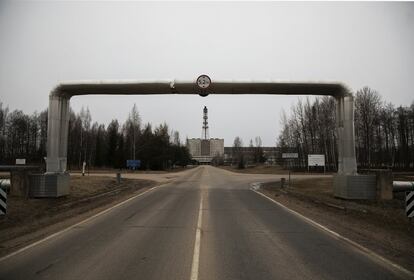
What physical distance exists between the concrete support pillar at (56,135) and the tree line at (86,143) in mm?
57861

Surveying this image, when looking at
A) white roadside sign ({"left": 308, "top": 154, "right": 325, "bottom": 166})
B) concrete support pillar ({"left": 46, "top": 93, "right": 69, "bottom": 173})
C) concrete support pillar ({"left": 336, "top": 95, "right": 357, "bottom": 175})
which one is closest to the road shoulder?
concrete support pillar ({"left": 336, "top": 95, "right": 357, "bottom": 175})

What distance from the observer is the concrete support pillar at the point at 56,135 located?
61.9 ft

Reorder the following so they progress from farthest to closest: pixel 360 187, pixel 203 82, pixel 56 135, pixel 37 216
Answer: pixel 203 82 → pixel 56 135 → pixel 360 187 → pixel 37 216

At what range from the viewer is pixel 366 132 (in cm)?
6216

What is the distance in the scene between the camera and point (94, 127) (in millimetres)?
101688

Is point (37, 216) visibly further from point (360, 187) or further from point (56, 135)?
point (360, 187)

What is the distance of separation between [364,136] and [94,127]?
71.5 m

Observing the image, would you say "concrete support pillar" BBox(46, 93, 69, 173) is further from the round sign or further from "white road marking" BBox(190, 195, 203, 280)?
"white road marking" BBox(190, 195, 203, 280)

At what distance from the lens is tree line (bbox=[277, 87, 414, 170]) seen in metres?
62.9

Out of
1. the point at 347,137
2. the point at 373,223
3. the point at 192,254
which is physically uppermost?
the point at 347,137

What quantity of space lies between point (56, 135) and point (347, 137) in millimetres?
15811

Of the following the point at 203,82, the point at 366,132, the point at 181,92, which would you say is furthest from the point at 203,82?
the point at 366,132

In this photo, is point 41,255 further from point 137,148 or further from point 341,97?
point 137,148

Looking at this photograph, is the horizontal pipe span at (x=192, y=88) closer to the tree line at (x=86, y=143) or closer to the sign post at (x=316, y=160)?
the sign post at (x=316, y=160)
